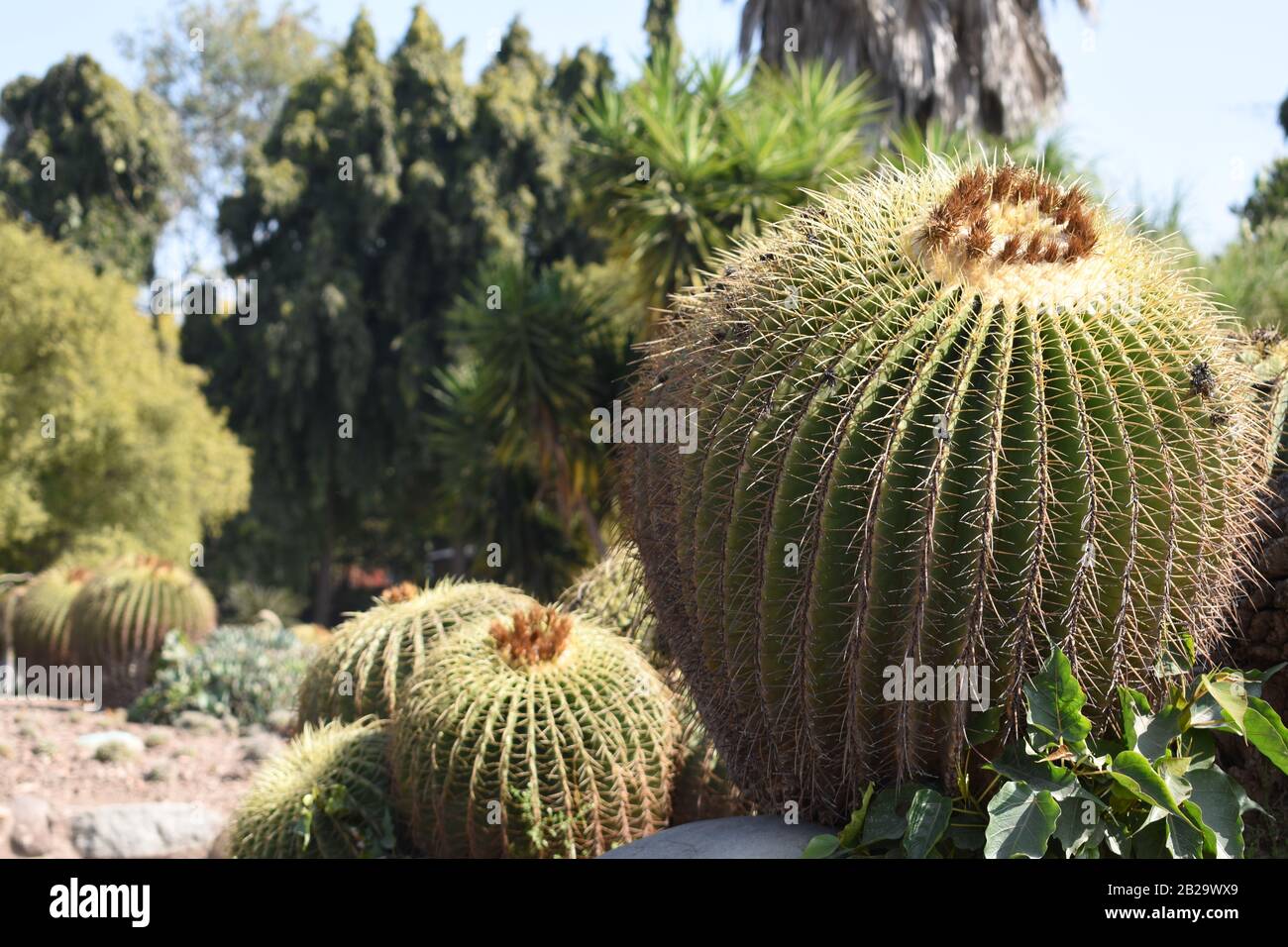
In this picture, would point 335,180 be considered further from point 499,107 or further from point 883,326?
point 883,326

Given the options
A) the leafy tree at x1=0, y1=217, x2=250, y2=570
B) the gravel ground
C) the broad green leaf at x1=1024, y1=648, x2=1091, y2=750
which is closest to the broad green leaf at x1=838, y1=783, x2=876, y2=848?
the broad green leaf at x1=1024, y1=648, x2=1091, y2=750

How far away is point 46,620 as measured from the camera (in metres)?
14.9

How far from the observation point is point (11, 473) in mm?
20375

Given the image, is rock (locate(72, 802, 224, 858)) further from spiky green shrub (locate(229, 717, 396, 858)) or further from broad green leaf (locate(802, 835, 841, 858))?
broad green leaf (locate(802, 835, 841, 858))

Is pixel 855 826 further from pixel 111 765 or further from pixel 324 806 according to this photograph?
pixel 111 765

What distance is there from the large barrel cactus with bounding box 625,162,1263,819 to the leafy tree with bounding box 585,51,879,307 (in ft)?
29.6

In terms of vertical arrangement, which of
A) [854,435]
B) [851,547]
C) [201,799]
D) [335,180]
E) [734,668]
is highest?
[335,180]

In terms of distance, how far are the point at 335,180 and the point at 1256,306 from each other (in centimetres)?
2175

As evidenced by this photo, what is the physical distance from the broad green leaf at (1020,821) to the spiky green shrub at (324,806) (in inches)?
105

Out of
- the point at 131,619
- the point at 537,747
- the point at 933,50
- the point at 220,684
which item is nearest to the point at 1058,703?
the point at 537,747

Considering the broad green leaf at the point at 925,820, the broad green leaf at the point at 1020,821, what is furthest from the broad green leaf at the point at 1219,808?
the broad green leaf at the point at 925,820

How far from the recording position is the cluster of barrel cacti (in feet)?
46.3
